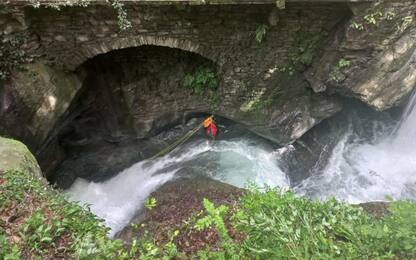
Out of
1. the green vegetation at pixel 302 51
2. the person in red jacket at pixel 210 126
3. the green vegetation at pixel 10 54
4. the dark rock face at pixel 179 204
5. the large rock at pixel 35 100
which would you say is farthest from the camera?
the person in red jacket at pixel 210 126

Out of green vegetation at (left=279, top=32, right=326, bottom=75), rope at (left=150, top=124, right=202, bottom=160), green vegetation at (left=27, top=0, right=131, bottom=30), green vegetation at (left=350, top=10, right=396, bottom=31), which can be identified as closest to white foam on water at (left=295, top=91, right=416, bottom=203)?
green vegetation at (left=279, top=32, right=326, bottom=75)

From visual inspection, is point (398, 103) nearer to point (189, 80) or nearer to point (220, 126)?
point (220, 126)

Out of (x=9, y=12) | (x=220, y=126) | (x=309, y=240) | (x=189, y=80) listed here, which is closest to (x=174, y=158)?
(x=220, y=126)

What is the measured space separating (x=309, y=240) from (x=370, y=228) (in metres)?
0.64

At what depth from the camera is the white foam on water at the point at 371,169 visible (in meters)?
7.55

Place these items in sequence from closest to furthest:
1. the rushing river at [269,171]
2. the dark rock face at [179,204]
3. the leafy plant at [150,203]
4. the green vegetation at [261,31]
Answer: the dark rock face at [179,204], the green vegetation at [261,31], the leafy plant at [150,203], the rushing river at [269,171]

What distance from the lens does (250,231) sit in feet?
10.8

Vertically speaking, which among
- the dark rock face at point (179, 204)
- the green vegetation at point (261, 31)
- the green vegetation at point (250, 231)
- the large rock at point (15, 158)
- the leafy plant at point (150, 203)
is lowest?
the leafy plant at point (150, 203)

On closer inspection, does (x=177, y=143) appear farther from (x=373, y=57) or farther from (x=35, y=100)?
(x=373, y=57)

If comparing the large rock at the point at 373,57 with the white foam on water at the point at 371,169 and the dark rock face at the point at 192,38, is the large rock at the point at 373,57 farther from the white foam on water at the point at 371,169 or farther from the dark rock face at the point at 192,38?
the white foam on water at the point at 371,169

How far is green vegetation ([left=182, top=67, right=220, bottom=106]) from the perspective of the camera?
7263 millimetres

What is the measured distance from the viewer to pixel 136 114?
7773mm

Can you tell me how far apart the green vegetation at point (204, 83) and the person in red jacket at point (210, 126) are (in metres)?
0.50

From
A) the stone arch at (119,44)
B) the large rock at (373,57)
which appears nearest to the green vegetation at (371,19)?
the large rock at (373,57)
